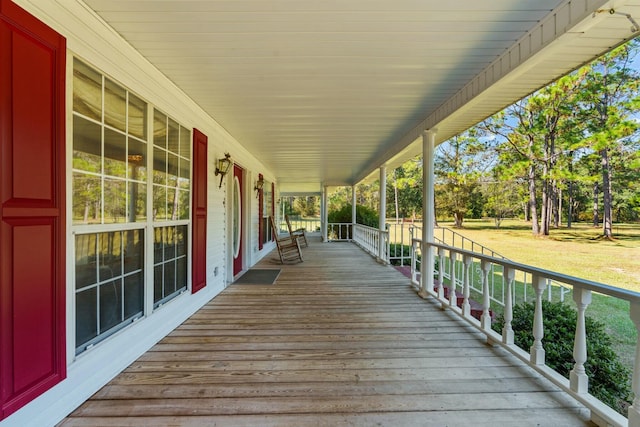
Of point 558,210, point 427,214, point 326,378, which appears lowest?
point 326,378

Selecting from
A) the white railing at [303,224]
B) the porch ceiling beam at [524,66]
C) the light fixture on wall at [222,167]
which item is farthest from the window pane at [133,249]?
the white railing at [303,224]

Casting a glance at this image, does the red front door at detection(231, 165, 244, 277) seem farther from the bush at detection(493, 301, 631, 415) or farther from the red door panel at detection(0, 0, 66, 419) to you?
the bush at detection(493, 301, 631, 415)

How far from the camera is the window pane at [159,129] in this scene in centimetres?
263

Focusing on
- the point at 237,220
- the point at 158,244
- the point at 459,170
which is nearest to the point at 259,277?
the point at 237,220

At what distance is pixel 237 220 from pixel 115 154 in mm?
3496

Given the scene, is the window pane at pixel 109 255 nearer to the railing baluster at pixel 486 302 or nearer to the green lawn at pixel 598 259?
the railing baluster at pixel 486 302

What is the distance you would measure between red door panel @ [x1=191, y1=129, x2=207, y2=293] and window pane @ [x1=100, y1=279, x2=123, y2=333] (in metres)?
1.16

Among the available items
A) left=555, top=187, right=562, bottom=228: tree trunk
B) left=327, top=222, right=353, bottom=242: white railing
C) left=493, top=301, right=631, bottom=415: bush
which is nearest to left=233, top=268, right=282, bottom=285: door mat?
left=493, top=301, right=631, bottom=415: bush

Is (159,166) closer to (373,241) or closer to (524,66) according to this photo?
(524,66)

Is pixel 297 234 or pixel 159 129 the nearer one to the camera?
pixel 159 129

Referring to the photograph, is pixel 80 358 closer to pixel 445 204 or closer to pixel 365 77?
pixel 365 77

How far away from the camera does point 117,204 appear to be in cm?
214

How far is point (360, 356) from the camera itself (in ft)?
7.75

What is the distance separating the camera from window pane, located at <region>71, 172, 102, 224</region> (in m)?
1.77
